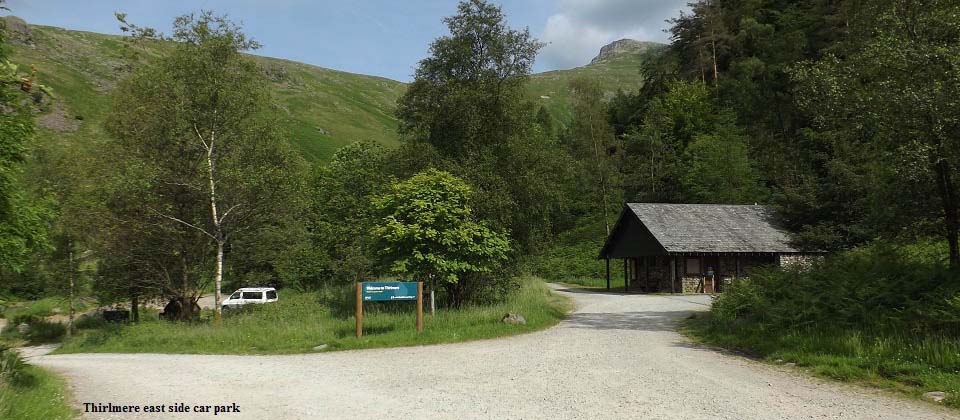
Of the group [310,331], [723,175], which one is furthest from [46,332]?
[723,175]

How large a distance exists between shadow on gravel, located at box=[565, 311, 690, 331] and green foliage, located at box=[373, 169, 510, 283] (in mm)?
3600

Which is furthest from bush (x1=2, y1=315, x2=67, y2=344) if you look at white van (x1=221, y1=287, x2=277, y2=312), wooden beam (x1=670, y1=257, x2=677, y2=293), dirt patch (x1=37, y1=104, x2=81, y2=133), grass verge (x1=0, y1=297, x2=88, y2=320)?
dirt patch (x1=37, y1=104, x2=81, y2=133)

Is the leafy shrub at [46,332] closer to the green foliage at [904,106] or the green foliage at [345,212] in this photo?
the green foliage at [345,212]

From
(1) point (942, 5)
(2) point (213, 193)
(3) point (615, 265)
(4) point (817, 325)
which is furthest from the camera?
(3) point (615, 265)

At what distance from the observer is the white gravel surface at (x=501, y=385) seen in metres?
7.27

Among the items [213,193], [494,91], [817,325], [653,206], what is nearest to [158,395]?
[817,325]

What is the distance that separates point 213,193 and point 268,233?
10.0 ft

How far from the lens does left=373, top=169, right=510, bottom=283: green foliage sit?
61.8ft

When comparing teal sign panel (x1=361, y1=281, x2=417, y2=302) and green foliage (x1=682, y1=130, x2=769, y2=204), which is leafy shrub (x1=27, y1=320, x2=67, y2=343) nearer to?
teal sign panel (x1=361, y1=281, x2=417, y2=302)

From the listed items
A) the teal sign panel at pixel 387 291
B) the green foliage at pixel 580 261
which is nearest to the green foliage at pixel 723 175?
the green foliage at pixel 580 261

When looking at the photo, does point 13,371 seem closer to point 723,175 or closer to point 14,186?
point 14,186

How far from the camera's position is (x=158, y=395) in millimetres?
8883

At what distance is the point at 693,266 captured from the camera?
3447cm

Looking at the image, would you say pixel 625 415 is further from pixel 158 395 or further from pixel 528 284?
pixel 528 284
